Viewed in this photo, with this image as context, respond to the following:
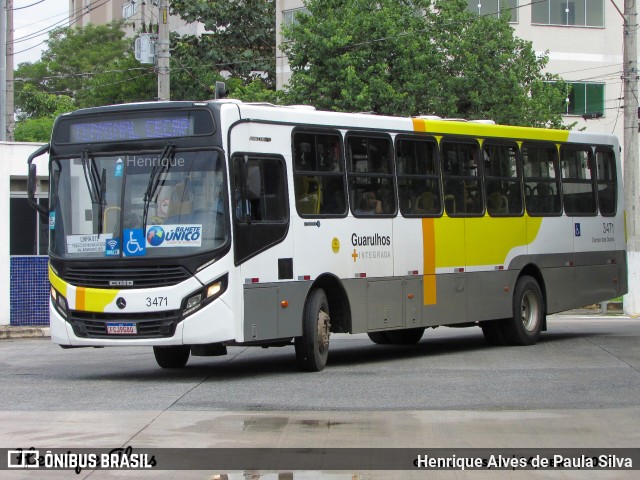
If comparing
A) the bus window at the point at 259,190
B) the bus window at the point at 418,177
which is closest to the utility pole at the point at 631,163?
the bus window at the point at 418,177

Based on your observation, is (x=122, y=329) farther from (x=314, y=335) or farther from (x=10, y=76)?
(x=10, y=76)

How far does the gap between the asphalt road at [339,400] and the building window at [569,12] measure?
3270 cm

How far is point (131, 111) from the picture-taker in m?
15.3

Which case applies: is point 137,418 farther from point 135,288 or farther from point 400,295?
point 400,295

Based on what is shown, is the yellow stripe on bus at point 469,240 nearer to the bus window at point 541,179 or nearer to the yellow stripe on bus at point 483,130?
the bus window at point 541,179

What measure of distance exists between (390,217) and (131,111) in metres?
4.16

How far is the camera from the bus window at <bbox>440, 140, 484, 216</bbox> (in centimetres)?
1873

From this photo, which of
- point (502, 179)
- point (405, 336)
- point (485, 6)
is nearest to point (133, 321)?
point (405, 336)

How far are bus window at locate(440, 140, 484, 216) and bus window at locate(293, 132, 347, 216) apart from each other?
2.62 metres

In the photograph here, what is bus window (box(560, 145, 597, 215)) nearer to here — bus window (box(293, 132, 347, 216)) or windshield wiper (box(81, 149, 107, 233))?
bus window (box(293, 132, 347, 216))

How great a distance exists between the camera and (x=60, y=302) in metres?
15.4

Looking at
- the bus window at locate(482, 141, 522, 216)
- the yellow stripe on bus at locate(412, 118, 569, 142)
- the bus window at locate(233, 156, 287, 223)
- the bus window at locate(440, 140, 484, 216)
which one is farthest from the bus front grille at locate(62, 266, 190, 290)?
the bus window at locate(482, 141, 522, 216)

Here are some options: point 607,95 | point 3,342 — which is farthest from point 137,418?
point 607,95

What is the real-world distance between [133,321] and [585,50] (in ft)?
131
